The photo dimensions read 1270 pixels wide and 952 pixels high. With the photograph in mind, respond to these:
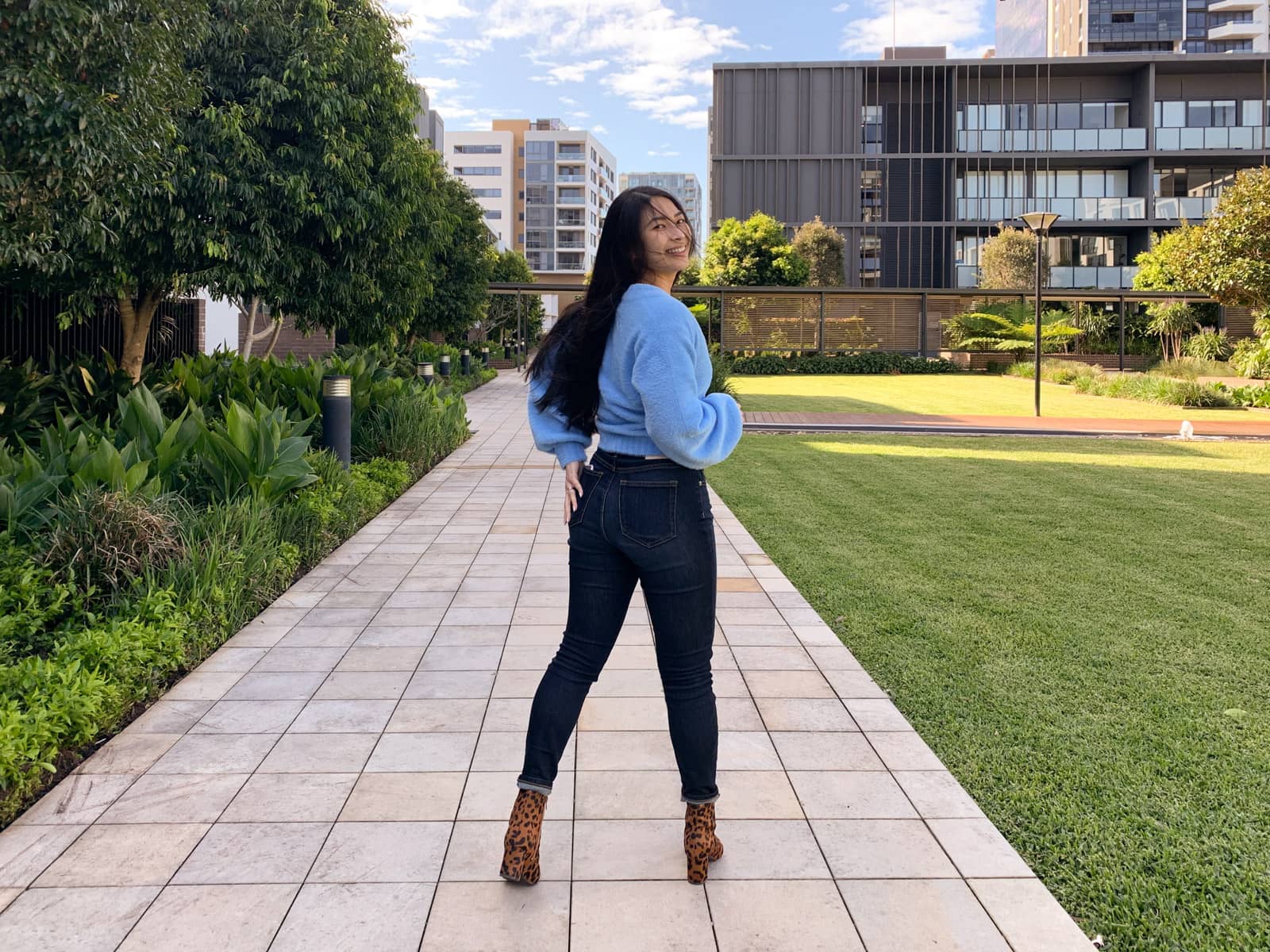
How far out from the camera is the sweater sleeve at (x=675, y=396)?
257 cm

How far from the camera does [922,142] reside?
4747cm

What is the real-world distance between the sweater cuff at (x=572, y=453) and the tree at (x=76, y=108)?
149 inches

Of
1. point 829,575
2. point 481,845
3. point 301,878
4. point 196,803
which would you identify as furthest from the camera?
point 829,575

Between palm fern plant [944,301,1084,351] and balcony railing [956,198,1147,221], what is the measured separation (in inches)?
336

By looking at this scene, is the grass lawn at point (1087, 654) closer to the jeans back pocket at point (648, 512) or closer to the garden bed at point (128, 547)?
the jeans back pocket at point (648, 512)

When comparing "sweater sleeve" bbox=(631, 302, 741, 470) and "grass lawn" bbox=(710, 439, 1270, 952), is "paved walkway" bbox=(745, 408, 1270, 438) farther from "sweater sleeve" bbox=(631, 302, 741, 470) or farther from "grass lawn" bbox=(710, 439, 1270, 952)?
"sweater sleeve" bbox=(631, 302, 741, 470)

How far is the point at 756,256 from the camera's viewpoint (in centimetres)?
4416

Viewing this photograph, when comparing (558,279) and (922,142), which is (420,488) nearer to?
(922,142)

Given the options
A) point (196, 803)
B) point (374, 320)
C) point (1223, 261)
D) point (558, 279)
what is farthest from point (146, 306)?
point (558, 279)

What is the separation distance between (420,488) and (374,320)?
2.04 meters

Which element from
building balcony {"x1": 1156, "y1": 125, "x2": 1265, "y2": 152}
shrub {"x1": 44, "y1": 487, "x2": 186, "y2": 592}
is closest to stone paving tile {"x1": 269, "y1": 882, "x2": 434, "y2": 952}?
→ shrub {"x1": 44, "y1": 487, "x2": 186, "y2": 592}

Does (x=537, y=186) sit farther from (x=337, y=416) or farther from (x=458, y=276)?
(x=337, y=416)

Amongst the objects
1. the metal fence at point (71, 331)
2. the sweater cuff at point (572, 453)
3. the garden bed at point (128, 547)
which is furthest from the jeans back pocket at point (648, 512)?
the metal fence at point (71, 331)

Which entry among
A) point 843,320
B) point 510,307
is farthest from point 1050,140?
point 510,307
